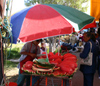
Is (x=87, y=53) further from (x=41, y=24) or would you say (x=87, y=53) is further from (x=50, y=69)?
(x=41, y=24)

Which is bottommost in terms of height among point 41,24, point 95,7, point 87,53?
point 87,53

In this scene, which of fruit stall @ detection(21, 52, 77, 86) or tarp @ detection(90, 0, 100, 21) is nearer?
fruit stall @ detection(21, 52, 77, 86)

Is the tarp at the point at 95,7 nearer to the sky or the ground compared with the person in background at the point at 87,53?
nearer to the sky

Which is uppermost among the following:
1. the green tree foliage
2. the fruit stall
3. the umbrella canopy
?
the green tree foliage

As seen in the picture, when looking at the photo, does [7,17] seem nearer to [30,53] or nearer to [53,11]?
[53,11]

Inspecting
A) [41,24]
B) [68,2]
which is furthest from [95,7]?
[68,2]

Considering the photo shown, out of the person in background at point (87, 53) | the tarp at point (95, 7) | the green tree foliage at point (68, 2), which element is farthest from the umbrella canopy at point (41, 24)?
the green tree foliage at point (68, 2)

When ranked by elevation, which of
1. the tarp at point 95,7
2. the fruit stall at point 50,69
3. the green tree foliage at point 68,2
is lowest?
the fruit stall at point 50,69

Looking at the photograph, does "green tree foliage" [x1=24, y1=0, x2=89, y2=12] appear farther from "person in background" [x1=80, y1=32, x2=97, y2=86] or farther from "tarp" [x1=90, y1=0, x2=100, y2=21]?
"person in background" [x1=80, y1=32, x2=97, y2=86]

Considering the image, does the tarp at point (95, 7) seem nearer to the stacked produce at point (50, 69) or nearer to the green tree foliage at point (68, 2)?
the stacked produce at point (50, 69)

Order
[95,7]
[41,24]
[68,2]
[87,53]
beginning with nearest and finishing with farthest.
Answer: [41,24], [87,53], [95,7], [68,2]

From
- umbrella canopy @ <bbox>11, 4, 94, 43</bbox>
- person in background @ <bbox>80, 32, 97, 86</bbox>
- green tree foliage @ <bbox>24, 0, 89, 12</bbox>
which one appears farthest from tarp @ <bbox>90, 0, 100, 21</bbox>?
green tree foliage @ <bbox>24, 0, 89, 12</bbox>

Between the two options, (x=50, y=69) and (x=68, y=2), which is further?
(x=68, y=2)

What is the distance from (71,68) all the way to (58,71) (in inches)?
11.6
